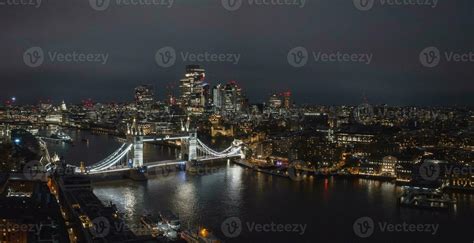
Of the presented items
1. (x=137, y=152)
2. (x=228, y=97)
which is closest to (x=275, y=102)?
(x=228, y=97)

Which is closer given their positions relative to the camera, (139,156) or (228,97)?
(139,156)

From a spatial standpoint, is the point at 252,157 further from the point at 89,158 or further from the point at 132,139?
the point at 89,158

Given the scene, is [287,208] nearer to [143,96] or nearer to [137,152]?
[137,152]

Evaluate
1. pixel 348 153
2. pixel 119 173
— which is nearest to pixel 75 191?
pixel 119 173

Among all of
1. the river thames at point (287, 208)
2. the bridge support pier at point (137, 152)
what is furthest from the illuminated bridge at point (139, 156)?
the river thames at point (287, 208)

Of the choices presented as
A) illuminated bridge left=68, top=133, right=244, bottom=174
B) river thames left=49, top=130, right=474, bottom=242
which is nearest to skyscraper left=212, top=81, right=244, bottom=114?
illuminated bridge left=68, top=133, right=244, bottom=174

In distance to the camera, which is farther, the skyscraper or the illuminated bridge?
the skyscraper

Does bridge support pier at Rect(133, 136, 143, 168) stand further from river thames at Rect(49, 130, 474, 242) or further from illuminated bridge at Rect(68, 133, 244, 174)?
river thames at Rect(49, 130, 474, 242)
